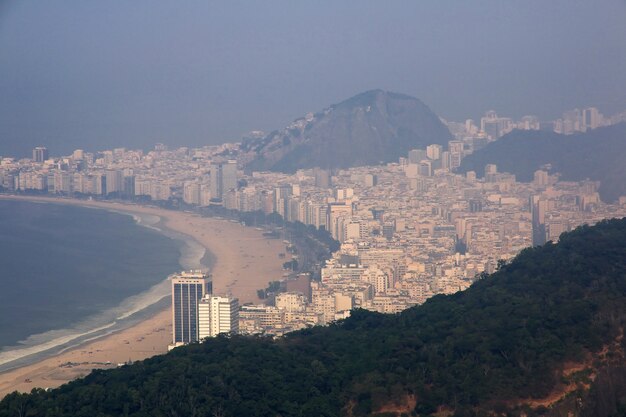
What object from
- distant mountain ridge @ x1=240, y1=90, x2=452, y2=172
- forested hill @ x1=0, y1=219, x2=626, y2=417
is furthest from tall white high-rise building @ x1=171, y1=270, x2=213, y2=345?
distant mountain ridge @ x1=240, y1=90, x2=452, y2=172

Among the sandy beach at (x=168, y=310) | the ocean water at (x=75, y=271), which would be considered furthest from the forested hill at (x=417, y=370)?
the ocean water at (x=75, y=271)

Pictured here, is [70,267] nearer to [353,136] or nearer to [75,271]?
[75,271]

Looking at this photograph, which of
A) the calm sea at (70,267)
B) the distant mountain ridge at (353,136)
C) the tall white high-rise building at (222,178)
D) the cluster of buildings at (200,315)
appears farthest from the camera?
the distant mountain ridge at (353,136)

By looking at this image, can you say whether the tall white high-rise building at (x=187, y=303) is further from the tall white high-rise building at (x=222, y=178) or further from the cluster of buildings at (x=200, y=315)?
the tall white high-rise building at (x=222, y=178)

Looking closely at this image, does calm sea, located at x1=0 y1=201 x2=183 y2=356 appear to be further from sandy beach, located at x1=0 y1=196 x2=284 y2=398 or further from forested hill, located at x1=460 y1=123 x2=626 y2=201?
forested hill, located at x1=460 y1=123 x2=626 y2=201

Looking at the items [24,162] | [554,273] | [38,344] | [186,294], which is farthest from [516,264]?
[24,162]

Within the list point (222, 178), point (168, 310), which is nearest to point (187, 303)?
point (168, 310)
